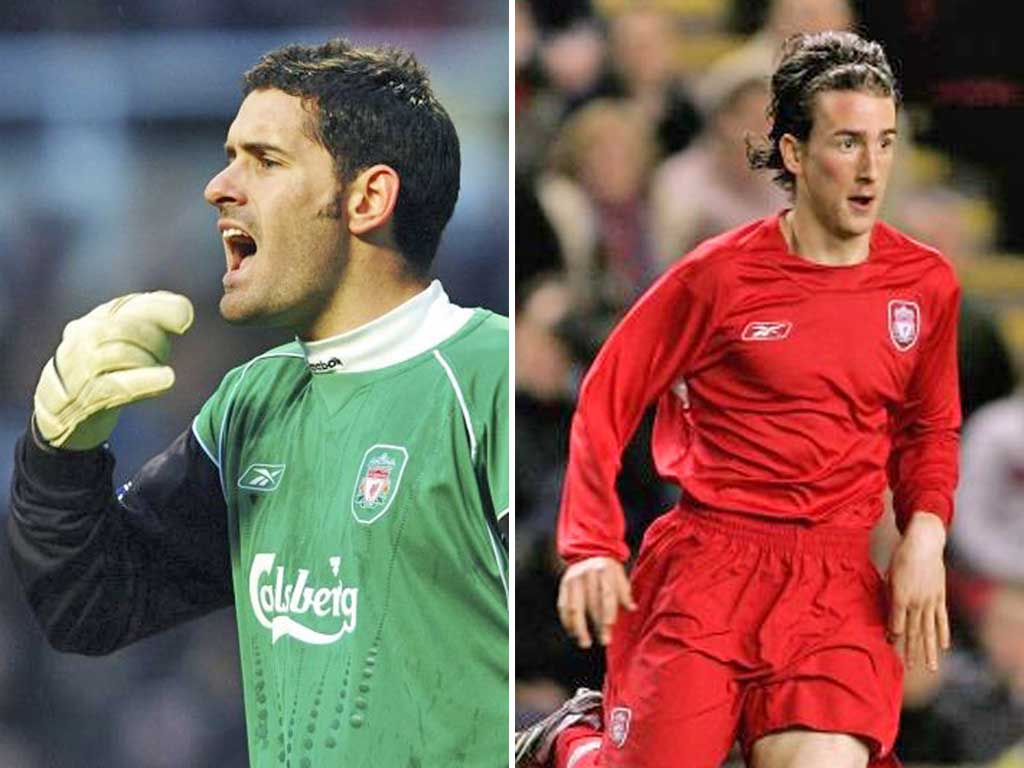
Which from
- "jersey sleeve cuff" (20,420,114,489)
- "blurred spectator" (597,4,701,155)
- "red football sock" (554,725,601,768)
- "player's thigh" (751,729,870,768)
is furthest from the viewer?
"jersey sleeve cuff" (20,420,114,489)

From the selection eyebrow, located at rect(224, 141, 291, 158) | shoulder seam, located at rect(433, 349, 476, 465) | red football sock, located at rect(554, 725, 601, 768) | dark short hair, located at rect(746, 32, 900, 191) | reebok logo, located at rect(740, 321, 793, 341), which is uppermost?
dark short hair, located at rect(746, 32, 900, 191)

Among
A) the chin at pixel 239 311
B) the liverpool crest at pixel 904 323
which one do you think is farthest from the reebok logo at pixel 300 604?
the liverpool crest at pixel 904 323

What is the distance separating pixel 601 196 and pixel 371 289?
19.1 inches

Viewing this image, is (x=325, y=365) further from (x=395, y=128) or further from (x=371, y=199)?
(x=395, y=128)

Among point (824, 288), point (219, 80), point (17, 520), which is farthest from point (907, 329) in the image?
point (17, 520)

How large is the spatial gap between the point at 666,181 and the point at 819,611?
0.87 meters

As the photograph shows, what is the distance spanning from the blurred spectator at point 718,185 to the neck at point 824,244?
0.18 m

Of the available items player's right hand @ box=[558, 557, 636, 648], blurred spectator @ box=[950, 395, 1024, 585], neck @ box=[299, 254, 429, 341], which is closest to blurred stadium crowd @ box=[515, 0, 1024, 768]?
blurred spectator @ box=[950, 395, 1024, 585]

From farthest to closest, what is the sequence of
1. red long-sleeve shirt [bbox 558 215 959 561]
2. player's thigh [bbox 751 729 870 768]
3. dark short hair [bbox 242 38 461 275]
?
1. dark short hair [bbox 242 38 461 275]
2. red long-sleeve shirt [bbox 558 215 959 561]
3. player's thigh [bbox 751 729 870 768]

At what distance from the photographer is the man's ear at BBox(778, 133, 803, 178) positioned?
3.34 metres

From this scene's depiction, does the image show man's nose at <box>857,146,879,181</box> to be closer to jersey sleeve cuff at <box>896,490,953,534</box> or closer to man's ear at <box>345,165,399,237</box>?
jersey sleeve cuff at <box>896,490,953,534</box>

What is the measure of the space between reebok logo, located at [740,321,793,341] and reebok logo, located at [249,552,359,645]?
0.94 metres

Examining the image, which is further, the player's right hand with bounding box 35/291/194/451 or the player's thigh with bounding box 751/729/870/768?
the player's right hand with bounding box 35/291/194/451

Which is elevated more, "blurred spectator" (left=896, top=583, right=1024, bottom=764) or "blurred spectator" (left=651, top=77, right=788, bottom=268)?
"blurred spectator" (left=651, top=77, right=788, bottom=268)
